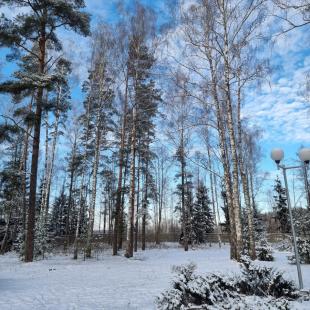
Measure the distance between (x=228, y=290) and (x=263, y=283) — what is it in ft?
2.63

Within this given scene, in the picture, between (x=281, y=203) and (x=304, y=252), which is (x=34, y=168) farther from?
(x=281, y=203)

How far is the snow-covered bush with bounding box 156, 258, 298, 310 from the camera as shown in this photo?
14.2 feet

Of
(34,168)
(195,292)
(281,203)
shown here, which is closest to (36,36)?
(34,168)

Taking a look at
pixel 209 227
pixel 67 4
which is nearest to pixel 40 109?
pixel 67 4

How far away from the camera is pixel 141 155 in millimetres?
20328

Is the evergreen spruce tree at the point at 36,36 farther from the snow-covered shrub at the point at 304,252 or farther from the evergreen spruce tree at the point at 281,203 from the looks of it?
the evergreen spruce tree at the point at 281,203

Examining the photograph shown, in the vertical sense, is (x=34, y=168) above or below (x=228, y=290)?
above

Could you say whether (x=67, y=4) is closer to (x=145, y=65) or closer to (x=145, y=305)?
(x=145, y=65)

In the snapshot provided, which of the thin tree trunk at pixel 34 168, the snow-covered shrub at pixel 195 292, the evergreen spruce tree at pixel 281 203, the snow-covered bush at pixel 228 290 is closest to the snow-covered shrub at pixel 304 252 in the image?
the snow-covered bush at pixel 228 290

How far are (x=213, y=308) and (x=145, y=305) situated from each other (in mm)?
1454

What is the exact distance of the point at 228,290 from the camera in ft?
16.9

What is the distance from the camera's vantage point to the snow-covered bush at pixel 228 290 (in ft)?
14.2

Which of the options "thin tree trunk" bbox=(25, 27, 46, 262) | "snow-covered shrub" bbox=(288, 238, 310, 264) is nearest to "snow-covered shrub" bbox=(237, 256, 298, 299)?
"snow-covered shrub" bbox=(288, 238, 310, 264)

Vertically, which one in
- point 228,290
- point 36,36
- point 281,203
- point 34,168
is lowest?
point 228,290
